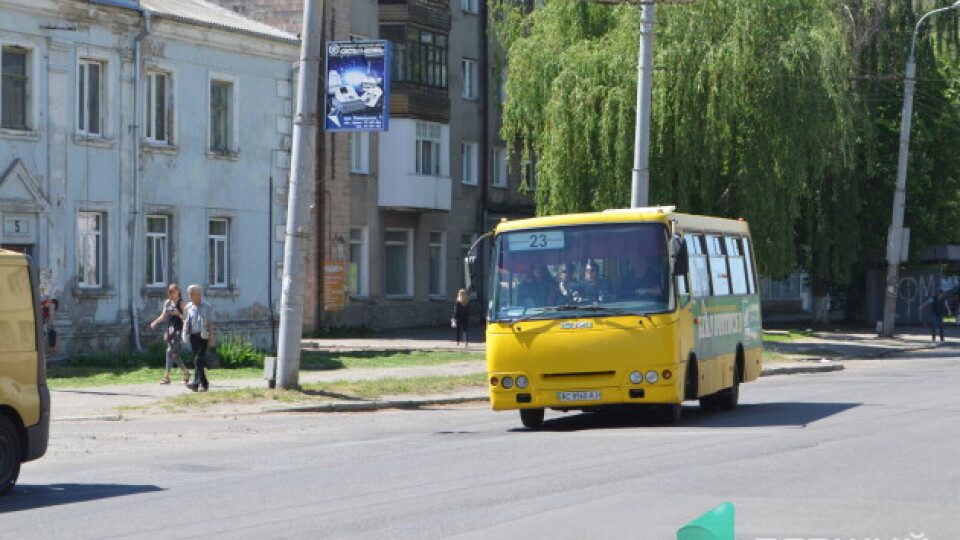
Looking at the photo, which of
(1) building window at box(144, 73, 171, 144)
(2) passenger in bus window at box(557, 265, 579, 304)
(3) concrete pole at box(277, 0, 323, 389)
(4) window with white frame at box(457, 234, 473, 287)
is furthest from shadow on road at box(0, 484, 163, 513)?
(4) window with white frame at box(457, 234, 473, 287)

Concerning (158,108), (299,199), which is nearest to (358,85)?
(299,199)

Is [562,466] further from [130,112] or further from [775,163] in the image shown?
[775,163]

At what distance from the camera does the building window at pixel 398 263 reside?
5206 centimetres

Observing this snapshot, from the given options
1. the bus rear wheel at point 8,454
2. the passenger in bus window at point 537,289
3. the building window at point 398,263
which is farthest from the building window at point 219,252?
the bus rear wheel at point 8,454

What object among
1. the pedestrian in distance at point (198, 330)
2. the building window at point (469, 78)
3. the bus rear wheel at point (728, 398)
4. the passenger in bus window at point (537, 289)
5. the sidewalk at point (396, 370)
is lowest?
the sidewalk at point (396, 370)

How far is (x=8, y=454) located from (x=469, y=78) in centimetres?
4285

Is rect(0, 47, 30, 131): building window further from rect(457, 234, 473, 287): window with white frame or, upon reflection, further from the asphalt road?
rect(457, 234, 473, 287): window with white frame

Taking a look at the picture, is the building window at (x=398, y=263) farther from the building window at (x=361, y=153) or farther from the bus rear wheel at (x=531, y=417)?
the bus rear wheel at (x=531, y=417)

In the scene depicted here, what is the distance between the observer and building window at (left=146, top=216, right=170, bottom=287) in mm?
36125

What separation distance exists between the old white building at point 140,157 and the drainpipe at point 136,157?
0.10ft

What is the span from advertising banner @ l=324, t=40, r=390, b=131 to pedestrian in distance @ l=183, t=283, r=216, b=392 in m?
3.51

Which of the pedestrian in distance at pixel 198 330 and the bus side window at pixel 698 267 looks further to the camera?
the pedestrian in distance at pixel 198 330

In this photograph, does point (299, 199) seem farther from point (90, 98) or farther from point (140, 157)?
point (140, 157)

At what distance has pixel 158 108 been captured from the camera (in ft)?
119
